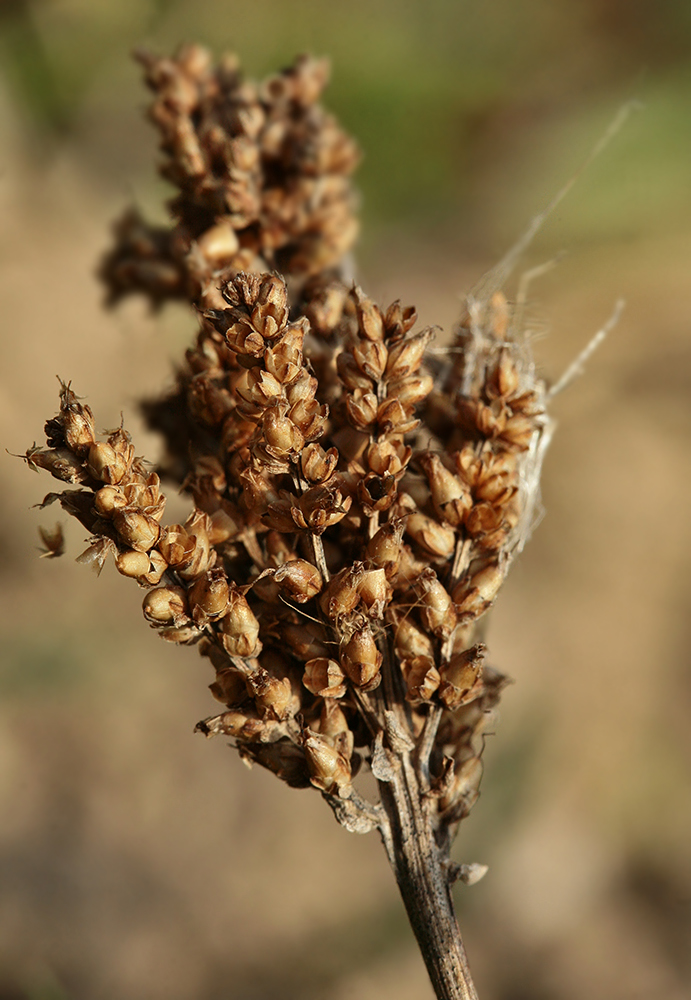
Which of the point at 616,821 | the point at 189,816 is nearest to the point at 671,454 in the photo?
the point at 616,821

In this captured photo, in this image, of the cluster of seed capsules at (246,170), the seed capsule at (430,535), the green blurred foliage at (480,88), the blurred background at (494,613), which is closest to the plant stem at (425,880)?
the seed capsule at (430,535)

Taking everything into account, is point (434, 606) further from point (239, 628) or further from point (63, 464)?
point (63, 464)

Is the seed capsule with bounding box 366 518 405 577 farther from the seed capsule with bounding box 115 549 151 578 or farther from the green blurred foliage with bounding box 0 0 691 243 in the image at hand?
the green blurred foliage with bounding box 0 0 691 243

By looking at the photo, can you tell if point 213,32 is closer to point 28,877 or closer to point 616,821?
point 28,877

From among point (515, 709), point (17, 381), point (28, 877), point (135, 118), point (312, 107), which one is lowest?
point (28, 877)

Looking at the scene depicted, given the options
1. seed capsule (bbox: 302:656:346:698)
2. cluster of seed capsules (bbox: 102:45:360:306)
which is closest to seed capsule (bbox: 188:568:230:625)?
seed capsule (bbox: 302:656:346:698)

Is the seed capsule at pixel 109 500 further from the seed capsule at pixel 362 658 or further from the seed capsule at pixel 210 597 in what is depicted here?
the seed capsule at pixel 362 658
